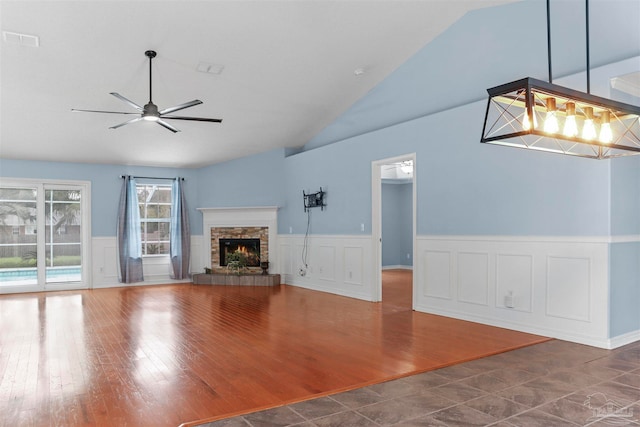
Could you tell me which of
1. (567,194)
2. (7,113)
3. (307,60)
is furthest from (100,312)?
(567,194)

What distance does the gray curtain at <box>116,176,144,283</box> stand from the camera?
9.12 metres

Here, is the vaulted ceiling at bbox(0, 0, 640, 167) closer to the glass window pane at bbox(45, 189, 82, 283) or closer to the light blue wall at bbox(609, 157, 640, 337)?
the glass window pane at bbox(45, 189, 82, 283)

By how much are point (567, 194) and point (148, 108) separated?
4467 millimetres

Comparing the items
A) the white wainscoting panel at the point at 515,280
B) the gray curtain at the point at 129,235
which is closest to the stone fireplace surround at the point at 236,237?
the gray curtain at the point at 129,235

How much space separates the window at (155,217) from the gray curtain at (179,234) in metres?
0.23

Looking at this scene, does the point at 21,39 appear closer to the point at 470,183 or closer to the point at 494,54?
the point at 470,183

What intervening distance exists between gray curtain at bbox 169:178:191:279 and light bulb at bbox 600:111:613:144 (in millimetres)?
8373

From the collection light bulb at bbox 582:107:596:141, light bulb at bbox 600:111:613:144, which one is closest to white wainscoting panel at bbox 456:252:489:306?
light bulb at bbox 600:111:613:144

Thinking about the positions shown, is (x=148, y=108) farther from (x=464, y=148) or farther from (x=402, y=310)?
(x=402, y=310)

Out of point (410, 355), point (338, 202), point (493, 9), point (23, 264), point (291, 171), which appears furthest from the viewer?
point (291, 171)

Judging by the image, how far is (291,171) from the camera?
9023mm

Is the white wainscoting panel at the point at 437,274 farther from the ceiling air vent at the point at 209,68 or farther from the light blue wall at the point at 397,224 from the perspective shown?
the light blue wall at the point at 397,224

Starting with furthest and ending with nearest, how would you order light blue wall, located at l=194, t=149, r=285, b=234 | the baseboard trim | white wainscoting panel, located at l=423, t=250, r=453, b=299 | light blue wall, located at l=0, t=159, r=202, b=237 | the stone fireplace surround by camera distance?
the stone fireplace surround → light blue wall, located at l=194, t=149, r=285, b=234 → light blue wall, located at l=0, t=159, r=202, b=237 → white wainscoting panel, located at l=423, t=250, r=453, b=299 → the baseboard trim

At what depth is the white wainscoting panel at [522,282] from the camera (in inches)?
168
